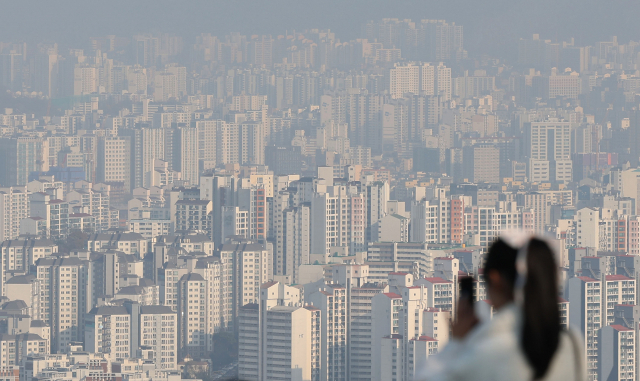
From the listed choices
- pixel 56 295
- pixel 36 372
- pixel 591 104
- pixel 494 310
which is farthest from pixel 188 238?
pixel 494 310

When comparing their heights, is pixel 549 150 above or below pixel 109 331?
above

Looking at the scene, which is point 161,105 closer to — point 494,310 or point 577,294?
point 577,294

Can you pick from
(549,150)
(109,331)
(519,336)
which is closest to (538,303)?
(519,336)

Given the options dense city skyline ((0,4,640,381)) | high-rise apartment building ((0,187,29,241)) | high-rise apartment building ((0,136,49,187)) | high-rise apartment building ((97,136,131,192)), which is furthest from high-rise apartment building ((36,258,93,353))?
high-rise apartment building ((97,136,131,192))

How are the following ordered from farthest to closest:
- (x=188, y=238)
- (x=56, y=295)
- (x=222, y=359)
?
(x=188, y=238) → (x=56, y=295) → (x=222, y=359)

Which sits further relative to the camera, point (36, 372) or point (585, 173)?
point (585, 173)

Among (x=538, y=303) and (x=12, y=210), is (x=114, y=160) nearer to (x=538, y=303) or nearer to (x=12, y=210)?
(x=12, y=210)

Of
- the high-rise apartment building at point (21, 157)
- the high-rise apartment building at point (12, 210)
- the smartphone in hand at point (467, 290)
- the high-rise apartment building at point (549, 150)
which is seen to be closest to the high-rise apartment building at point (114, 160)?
the high-rise apartment building at point (21, 157)
